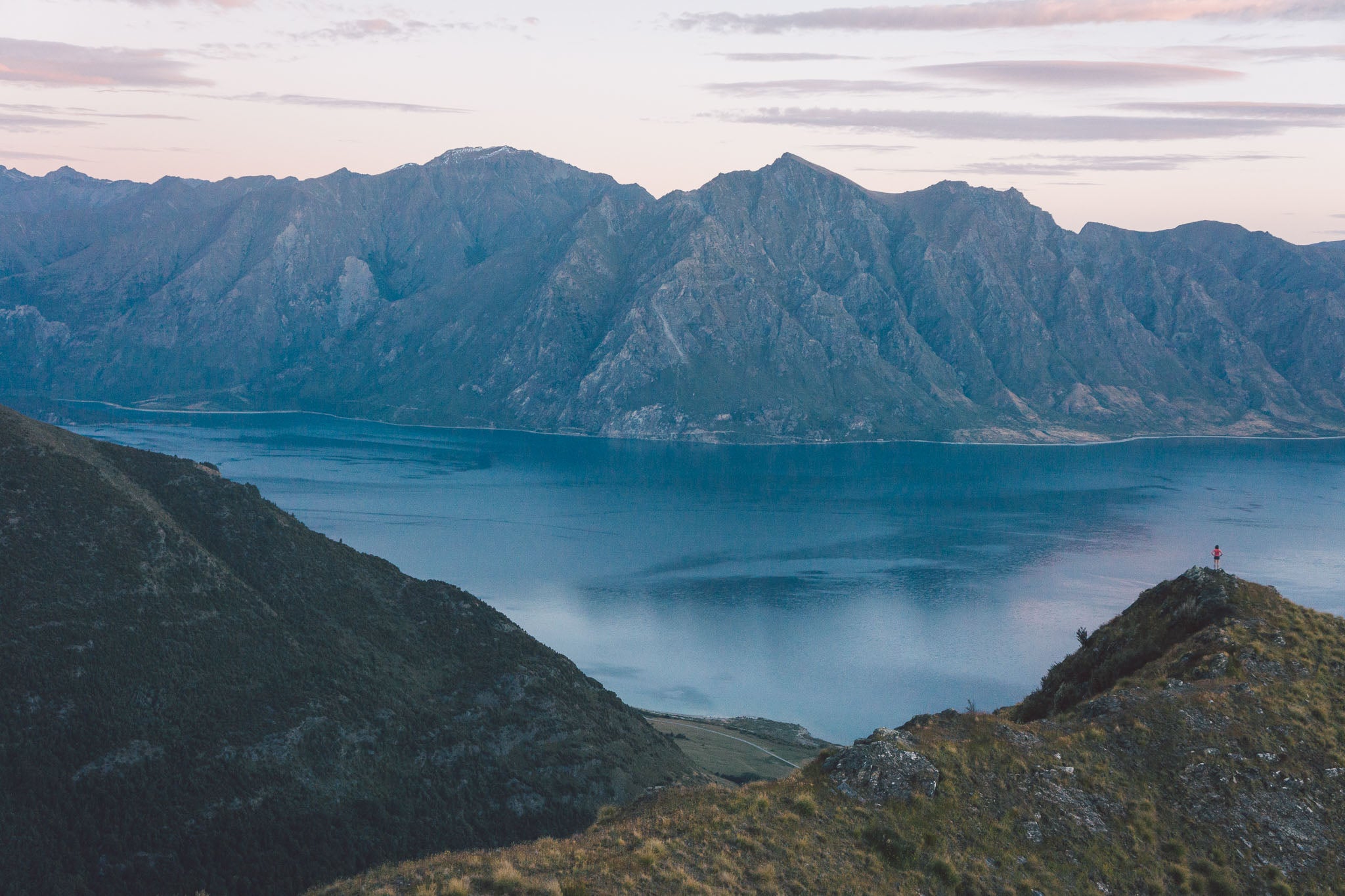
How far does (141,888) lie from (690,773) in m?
49.1

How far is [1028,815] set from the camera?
34.1 m

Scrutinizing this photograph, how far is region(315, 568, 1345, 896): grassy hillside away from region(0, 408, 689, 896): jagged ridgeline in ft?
155

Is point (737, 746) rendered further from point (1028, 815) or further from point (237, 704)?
point (1028, 815)

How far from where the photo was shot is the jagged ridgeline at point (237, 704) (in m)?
71.2

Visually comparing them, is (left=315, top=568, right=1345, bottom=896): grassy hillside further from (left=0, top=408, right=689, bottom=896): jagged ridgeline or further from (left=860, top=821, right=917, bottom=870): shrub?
(left=0, top=408, right=689, bottom=896): jagged ridgeline

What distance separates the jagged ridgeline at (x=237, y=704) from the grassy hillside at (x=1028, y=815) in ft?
155

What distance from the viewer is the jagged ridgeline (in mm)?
71250

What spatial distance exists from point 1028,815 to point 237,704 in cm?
7112

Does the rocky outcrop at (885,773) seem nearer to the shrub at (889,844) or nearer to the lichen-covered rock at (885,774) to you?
the lichen-covered rock at (885,774)

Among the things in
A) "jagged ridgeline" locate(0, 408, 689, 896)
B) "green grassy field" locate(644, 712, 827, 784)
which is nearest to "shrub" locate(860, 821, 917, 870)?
"jagged ridgeline" locate(0, 408, 689, 896)

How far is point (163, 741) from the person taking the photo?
3073 inches

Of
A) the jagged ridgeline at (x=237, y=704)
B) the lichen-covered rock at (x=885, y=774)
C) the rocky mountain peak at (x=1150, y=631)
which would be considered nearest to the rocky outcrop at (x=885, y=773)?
the lichen-covered rock at (x=885, y=774)

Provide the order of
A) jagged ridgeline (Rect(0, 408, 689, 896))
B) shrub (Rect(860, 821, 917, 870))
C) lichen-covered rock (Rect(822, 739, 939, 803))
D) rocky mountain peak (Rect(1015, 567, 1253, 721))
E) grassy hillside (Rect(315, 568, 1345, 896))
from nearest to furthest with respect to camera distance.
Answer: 1. grassy hillside (Rect(315, 568, 1345, 896))
2. shrub (Rect(860, 821, 917, 870))
3. lichen-covered rock (Rect(822, 739, 939, 803))
4. rocky mountain peak (Rect(1015, 567, 1253, 721))
5. jagged ridgeline (Rect(0, 408, 689, 896))

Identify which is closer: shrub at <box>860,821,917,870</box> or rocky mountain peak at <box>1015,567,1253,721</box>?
shrub at <box>860,821,917,870</box>
